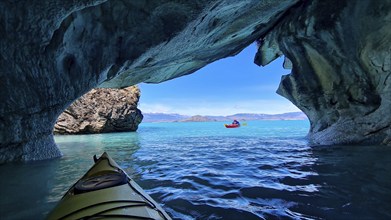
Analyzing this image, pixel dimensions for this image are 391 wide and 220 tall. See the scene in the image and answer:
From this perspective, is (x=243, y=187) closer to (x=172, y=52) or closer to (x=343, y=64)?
(x=172, y=52)

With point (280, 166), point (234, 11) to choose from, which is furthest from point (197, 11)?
point (280, 166)

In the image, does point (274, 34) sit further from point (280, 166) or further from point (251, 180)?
point (251, 180)

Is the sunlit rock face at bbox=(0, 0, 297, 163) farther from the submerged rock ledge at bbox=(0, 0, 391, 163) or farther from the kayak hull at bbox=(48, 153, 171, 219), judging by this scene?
the kayak hull at bbox=(48, 153, 171, 219)

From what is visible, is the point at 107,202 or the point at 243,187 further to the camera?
the point at 243,187

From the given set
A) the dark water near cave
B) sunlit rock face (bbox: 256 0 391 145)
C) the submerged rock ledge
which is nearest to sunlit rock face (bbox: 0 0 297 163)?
the submerged rock ledge

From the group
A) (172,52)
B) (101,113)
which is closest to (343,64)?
(172,52)

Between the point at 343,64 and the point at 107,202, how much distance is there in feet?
43.8

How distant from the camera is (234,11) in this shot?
9.18m

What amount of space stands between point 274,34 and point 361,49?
512cm

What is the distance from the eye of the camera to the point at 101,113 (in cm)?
3425

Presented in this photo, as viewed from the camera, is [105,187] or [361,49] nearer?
[105,187]

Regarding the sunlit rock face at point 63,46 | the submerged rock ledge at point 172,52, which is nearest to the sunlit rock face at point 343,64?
the submerged rock ledge at point 172,52

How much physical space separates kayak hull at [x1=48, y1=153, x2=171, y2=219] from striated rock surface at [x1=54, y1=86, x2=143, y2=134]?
31496 millimetres

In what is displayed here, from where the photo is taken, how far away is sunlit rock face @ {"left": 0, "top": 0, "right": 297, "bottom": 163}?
537cm
